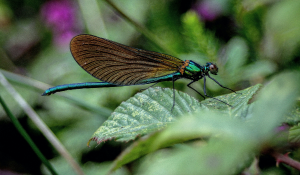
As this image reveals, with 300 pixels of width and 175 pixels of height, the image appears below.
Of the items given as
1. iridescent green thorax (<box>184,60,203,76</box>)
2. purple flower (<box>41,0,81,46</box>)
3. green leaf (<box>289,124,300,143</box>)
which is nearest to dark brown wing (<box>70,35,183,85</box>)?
iridescent green thorax (<box>184,60,203,76</box>)

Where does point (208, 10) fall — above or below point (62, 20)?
below

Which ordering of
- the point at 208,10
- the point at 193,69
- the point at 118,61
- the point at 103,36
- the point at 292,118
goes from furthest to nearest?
the point at 103,36 → the point at 208,10 → the point at 118,61 → the point at 193,69 → the point at 292,118

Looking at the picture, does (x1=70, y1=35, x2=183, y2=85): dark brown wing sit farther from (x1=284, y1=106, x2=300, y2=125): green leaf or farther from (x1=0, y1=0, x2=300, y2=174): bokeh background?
(x1=284, y1=106, x2=300, y2=125): green leaf

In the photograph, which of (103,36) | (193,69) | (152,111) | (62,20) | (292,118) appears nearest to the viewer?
(292,118)

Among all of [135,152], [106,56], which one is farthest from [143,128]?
[106,56]

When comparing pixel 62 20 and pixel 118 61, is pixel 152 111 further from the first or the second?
pixel 62 20

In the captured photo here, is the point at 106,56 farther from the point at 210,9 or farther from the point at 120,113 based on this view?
the point at 210,9

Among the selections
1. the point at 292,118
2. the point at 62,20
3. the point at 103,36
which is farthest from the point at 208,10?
the point at 292,118

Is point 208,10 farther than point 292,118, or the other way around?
point 208,10
